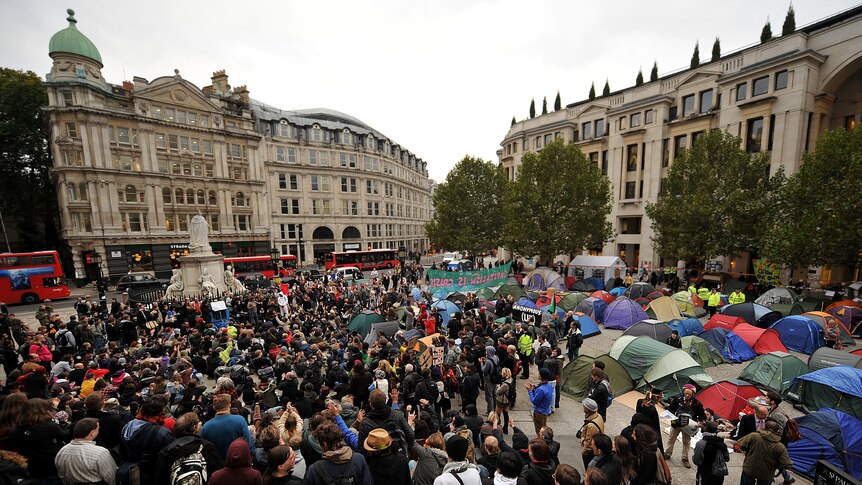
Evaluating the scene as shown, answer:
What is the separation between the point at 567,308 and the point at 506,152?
36.5 meters

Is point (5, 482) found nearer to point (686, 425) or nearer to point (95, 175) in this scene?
point (686, 425)

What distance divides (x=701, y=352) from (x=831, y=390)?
11.1 feet

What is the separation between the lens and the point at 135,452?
4445 millimetres

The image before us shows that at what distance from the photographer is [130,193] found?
124 ft

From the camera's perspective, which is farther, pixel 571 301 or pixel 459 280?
pixel 459 280

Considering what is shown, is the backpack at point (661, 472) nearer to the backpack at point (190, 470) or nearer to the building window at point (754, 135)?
the backpack at point (190, 470)

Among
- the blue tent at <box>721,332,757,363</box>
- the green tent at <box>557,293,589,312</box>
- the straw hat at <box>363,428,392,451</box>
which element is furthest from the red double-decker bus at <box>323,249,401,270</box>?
the straw hat at <box>363,428,392,451</box>

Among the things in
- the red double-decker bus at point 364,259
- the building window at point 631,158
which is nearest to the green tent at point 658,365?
the red double-decker bus at point 364,259

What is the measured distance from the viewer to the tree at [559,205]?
91.7 ft

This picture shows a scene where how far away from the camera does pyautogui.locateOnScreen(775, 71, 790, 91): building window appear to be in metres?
25.9

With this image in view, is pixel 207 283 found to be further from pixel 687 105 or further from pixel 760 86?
pixel 760 86

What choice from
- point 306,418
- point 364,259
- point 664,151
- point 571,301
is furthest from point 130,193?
point 664,151

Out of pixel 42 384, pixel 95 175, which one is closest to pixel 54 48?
pixel 95 175

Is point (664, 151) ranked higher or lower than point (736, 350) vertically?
higher
